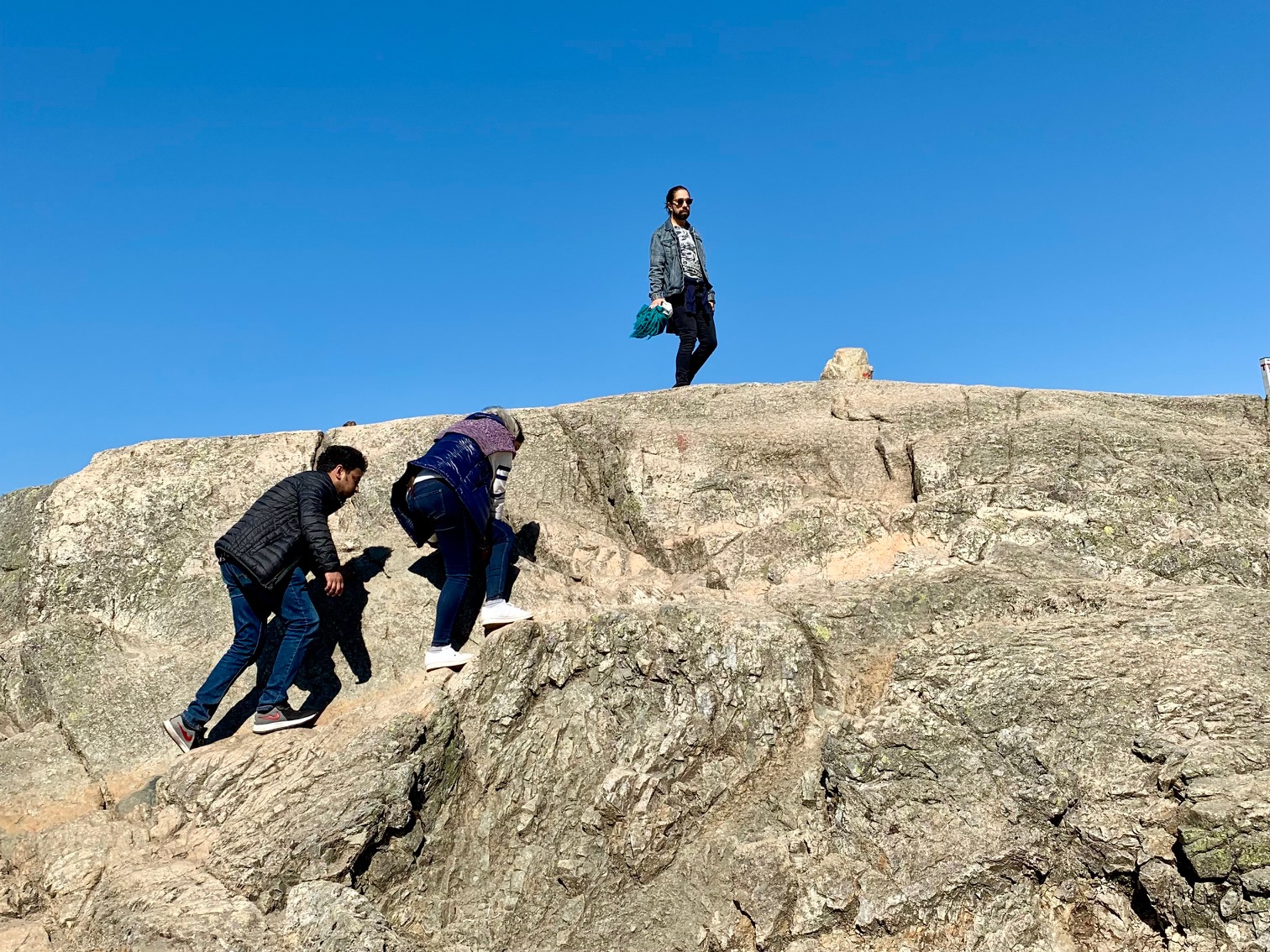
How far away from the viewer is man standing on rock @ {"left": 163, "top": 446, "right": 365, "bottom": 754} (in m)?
8.16

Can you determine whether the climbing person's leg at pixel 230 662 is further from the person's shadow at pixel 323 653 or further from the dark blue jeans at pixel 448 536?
the dark blue jeans at pixel 448 536

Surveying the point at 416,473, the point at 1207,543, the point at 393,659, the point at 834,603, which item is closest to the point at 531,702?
the point at 393,659

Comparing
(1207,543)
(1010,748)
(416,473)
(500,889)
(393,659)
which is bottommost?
(500,889)

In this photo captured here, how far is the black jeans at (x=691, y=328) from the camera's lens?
41.9ft

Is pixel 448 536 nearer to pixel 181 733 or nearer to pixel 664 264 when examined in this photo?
pixel 181 733

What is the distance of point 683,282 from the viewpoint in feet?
41.4

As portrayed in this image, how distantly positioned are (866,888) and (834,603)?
2.78m

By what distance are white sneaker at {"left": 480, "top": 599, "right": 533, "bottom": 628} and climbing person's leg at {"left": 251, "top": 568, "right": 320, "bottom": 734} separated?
62.0 inches

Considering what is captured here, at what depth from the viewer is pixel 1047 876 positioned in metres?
7.11

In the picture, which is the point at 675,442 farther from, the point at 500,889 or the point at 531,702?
the point at 500,889

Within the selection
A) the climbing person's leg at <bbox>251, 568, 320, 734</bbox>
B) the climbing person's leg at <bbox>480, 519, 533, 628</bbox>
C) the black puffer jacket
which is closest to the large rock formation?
the climbing person's leg at <bbox>480, 519, 533, 628</bbox>

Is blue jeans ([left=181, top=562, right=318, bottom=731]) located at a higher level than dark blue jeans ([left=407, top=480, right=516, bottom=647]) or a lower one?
lower

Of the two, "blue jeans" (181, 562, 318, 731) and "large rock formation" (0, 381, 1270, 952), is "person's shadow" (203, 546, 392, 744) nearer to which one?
"large rock formation" (0, 381, 1270, 952)

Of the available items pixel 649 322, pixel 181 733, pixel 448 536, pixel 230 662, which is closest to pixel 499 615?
pixel 448 536
